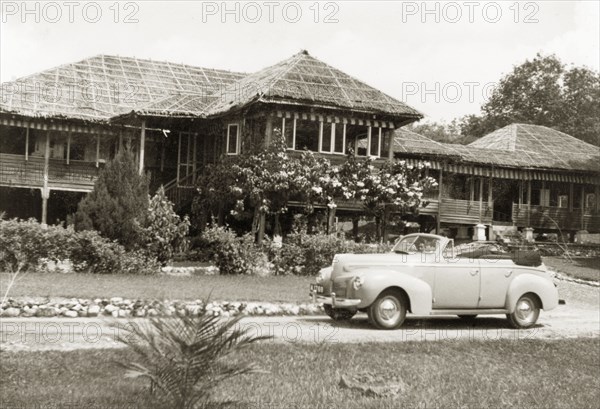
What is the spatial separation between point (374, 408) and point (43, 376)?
3419 millimetres

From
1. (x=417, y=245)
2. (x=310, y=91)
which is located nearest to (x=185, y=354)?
(x=417, y=245)

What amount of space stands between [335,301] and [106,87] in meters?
17.9

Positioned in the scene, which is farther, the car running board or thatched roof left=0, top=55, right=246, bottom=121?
thatched roof left=0, top=55, right=246, bottom=121

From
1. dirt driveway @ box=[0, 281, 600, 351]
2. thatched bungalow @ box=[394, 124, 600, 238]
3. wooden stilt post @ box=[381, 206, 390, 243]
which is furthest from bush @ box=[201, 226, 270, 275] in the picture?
thatched bungalow @ box=[394, 124, 600, 238]

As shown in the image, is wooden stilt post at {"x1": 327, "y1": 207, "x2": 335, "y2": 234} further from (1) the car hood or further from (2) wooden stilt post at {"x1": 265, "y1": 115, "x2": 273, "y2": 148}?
(1) the car hood

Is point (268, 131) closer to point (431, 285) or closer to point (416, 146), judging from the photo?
point (416, 146)

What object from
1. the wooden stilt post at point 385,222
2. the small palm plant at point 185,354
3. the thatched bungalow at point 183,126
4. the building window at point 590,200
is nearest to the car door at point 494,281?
the small palm plant at point 185,354

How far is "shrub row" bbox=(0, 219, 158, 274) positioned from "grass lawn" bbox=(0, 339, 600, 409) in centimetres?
859

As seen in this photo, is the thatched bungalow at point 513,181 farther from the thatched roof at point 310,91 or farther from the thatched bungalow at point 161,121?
the thatched bungalow at point 161,121

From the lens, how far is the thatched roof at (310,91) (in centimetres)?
2270

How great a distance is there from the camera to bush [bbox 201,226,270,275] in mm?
18328

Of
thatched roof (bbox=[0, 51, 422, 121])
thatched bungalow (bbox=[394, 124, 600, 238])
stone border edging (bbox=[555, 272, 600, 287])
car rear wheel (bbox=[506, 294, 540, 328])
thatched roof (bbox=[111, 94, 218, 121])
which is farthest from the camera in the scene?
thatched bungalow (bbox=[394, 124, 600, 238])

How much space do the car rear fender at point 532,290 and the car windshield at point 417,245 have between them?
159 centimetres

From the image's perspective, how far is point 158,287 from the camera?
48.8ft
